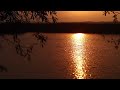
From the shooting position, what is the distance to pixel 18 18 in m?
2.46

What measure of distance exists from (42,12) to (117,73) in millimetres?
10012

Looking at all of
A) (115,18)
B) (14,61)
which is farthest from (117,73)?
(115,18)
